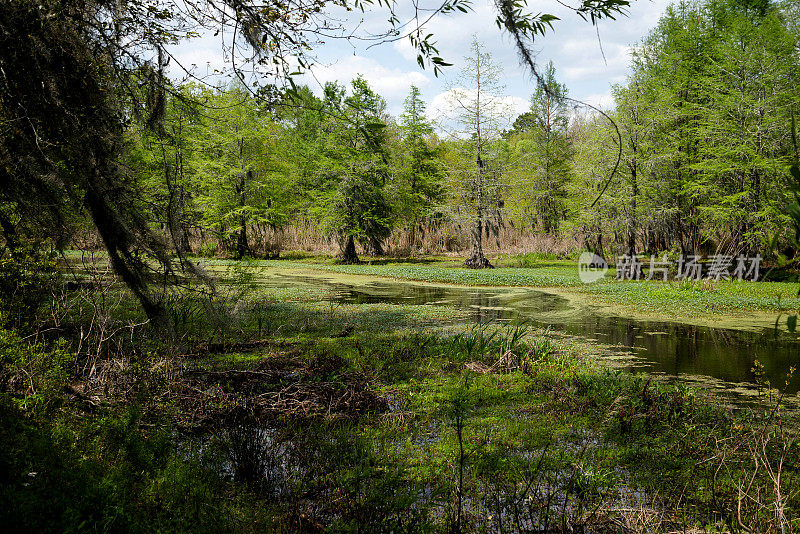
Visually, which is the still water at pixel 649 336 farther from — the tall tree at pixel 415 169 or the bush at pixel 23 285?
the tall tree at pixel 415 169

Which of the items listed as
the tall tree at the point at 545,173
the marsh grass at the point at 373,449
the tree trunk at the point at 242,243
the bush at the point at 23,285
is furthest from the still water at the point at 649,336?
the tall tree at the point at 545,173

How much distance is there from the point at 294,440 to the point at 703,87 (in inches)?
1077

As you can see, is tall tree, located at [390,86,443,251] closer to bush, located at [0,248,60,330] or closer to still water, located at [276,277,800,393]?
still water, located at [276,277,800,393]

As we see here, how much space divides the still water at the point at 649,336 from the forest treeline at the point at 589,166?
372 cm

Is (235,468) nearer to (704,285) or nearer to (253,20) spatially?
(253,20)

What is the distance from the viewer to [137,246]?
12.2 feet

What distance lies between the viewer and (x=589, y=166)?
24172mm

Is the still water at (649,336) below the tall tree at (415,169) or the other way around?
below

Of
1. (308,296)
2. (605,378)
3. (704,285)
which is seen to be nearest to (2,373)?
(605,378)

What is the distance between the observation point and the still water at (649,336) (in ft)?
22.8

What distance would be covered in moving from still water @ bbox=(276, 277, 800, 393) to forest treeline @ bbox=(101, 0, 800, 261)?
3.72m

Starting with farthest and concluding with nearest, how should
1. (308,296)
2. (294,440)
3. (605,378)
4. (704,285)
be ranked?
(704,285), (308,296), (605,378), (294,440)

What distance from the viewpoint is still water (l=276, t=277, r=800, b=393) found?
695 centimetres

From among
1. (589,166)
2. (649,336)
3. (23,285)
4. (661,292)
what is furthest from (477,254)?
(23,285)
